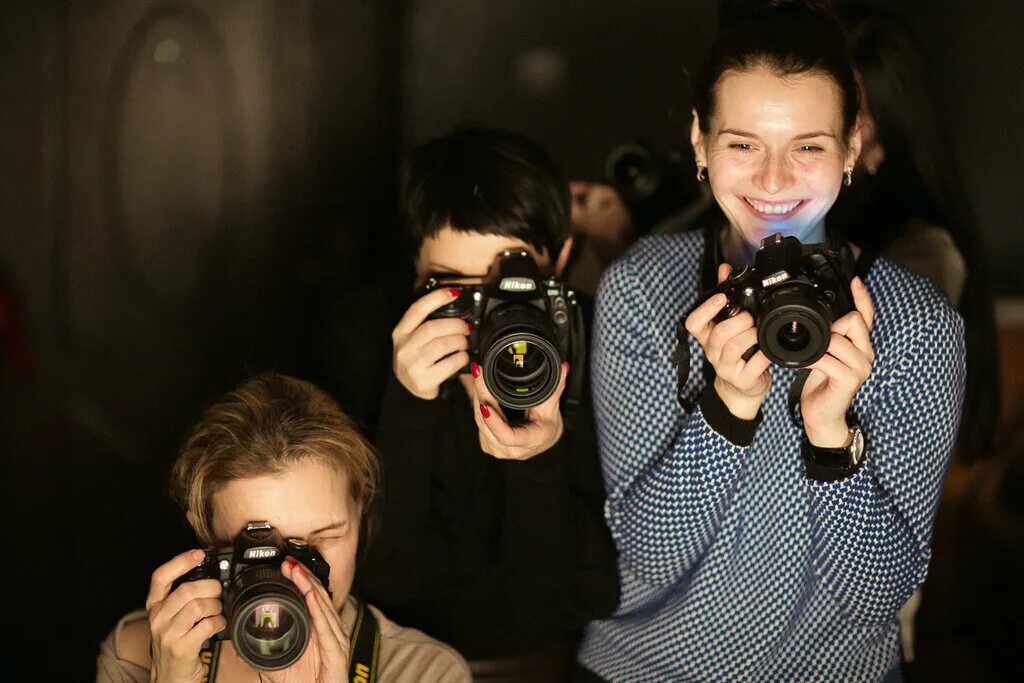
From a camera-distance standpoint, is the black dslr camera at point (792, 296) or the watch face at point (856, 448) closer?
the black dslr camera at point (792, 296)

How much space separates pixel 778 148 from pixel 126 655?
106cm

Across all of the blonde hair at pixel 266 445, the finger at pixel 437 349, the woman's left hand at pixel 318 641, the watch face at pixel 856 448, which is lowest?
the woman's left hand at pixel 318 641

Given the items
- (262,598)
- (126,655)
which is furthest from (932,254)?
(126,655)

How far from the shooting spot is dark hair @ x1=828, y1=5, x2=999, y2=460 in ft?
5.93

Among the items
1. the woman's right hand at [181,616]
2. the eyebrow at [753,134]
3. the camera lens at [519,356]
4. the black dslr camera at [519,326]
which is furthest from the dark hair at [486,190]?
the woman's right hand at [181,616]

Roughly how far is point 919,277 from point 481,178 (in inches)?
23.6

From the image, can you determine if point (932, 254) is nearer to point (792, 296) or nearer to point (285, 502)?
point (792, 296)

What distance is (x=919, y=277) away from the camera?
4.62ft

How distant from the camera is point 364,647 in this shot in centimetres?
157

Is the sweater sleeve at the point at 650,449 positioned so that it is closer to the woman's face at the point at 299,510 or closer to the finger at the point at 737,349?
the finger at the point at 737,349

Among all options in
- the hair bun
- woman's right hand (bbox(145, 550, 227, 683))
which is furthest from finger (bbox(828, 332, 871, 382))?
woman's right hand (bbox(145, 550, 227, 683))

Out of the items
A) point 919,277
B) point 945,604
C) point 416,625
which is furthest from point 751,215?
point 945,604

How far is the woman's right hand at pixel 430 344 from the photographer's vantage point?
1482mm

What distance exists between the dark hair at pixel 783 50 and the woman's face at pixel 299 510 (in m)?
0.68
